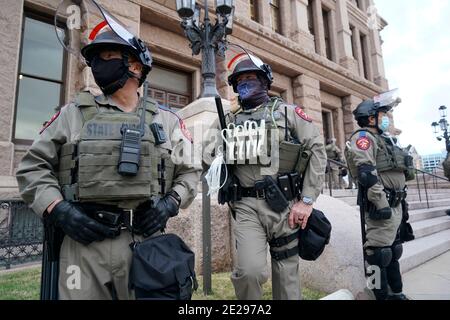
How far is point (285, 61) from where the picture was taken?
10.2m

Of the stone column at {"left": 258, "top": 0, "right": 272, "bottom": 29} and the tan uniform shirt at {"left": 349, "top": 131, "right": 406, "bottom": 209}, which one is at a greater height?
the stone column at {"left": 258, "top": 0, "right": 272, "bottom": 29}

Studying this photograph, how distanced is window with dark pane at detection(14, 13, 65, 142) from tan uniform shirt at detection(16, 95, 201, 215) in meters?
5.36

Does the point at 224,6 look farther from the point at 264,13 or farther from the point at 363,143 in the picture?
the point at 264,13

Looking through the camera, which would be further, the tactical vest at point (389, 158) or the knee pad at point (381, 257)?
the tactical vest at point (389, 158)

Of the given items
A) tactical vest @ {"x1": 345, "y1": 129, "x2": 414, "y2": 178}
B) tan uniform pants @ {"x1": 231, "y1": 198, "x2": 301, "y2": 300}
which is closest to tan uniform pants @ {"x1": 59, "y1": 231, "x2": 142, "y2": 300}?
tan uniform pants @ {"x1": 231, "y1": 198, "x2": 301, "y2": 300}

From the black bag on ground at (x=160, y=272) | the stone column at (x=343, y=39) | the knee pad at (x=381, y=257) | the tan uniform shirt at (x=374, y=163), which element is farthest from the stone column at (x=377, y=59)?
the black bag on ground at (x=160, y=272)

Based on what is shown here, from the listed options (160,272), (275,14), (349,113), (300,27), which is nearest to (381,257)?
(160,272)

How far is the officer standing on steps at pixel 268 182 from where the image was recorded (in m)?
2.11

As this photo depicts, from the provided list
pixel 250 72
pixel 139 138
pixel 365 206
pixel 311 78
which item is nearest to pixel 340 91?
pixel 311 78

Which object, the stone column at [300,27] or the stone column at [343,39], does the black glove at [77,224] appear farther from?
the stone column at [343,39]

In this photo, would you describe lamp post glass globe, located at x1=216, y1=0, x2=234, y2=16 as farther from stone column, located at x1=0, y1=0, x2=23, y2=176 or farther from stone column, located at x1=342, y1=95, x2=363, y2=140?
stone column, located at x1=342, y1=95, x2=363, y2=140

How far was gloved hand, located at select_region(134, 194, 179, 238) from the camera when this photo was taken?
1.54 meters

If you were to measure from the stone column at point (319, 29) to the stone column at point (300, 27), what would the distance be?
941 mm

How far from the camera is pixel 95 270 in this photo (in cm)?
146
